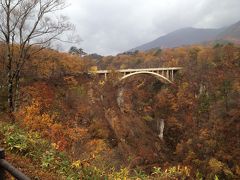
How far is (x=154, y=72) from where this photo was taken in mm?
46438

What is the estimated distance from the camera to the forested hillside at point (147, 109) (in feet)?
90.9

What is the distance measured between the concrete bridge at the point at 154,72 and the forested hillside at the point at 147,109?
87 cm

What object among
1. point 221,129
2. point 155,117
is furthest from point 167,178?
point 155,117

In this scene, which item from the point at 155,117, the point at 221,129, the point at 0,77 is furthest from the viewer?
the point at 155,117

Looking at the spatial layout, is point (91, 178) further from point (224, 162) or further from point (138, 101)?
point (138, 101)

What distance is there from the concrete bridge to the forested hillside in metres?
0.87

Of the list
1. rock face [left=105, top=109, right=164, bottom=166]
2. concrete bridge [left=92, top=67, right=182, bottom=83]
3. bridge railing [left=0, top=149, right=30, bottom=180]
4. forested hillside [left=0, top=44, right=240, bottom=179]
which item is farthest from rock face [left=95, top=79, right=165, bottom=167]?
bridge railing [left=0, top=149, right=30, bottom=180]

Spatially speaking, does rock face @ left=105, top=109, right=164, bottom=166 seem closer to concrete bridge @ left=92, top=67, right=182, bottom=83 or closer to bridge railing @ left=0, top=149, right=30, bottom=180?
concrete bridge @ left=92, top=67, right=182, bottom=83

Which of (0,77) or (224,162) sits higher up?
(0,77)

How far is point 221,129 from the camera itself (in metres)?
37.0

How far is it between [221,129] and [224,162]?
4344 millimetres

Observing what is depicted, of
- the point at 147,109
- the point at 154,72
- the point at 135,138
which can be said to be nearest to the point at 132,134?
the point at 135,138

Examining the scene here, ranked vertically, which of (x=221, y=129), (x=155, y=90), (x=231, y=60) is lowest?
(x=221, y=129)

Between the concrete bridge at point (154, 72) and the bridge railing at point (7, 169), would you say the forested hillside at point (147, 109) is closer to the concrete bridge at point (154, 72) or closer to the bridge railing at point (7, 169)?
the concrete bridge at point (154, 72)
